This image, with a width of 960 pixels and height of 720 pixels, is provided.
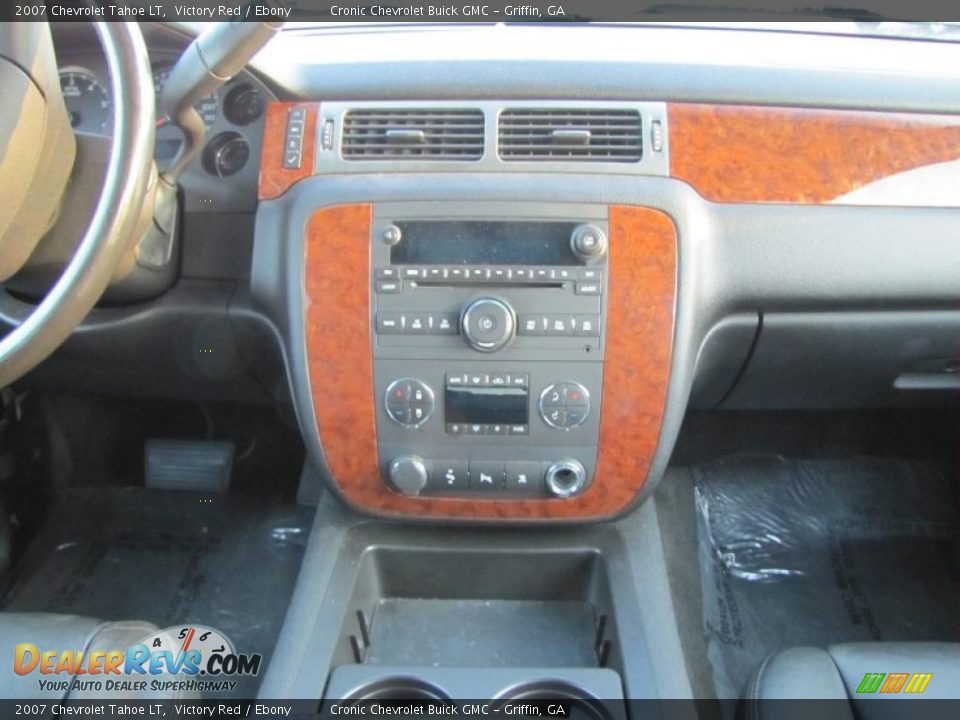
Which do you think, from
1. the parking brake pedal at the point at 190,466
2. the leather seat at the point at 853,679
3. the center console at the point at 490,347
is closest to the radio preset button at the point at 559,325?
the center console at the point at 490,347

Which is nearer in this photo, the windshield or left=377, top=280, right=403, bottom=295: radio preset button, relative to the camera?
left=377, top=280, right=403, bottom=295: radio preset button

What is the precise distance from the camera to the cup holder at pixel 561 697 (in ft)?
4.21

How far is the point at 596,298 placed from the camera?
4.64 feet

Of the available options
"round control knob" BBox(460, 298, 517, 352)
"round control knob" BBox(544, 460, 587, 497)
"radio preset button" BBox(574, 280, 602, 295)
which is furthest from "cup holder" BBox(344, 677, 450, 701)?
"radio preset button" BBox(574, 280, 602, 295)

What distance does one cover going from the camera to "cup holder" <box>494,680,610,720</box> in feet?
4.21

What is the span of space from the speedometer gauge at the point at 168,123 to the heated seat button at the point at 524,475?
32.6 inches

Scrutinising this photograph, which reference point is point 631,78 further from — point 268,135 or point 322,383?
point 322,383

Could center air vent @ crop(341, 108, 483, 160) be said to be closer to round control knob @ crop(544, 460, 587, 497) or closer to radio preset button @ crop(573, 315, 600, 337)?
radio preset button @ crop(573, 315, 600, 337)

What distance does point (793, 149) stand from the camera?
4.89 feet

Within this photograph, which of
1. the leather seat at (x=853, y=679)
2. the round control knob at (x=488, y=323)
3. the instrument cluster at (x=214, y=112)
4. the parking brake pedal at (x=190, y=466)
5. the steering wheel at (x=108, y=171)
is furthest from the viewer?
the parking brake pedal at (x=190, y=466)

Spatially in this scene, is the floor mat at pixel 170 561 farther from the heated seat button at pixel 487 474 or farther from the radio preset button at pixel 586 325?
the radio preset button at pixel 586 325

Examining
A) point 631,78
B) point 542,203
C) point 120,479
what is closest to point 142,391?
point 120,479

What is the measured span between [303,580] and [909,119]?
1.26 meters

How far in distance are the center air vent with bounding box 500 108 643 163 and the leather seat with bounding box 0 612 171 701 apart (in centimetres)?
92
